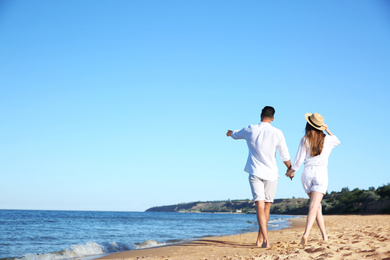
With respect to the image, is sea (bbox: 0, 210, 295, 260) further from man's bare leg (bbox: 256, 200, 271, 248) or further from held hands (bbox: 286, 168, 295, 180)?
held hands (bbox: 286, 168, 295, 180)

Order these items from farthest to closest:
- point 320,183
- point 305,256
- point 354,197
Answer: point 354,197 < point 320,183 < point 305,256

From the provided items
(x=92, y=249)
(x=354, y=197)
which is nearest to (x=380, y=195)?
(x=354, y=197)

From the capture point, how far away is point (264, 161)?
17.5 ft

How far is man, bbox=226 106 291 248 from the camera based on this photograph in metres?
5.31

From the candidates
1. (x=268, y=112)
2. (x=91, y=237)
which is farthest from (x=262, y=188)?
(x=91, y=237)

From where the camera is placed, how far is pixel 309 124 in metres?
5.20

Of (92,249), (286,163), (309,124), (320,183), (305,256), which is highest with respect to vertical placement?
(309,124)

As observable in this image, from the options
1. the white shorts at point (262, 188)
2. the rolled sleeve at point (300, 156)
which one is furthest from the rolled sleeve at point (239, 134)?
the rolled sleeve at point (300, 156)

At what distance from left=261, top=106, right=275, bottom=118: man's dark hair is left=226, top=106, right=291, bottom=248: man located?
15 mm

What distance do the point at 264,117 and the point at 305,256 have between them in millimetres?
2158

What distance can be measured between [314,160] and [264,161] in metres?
0.72

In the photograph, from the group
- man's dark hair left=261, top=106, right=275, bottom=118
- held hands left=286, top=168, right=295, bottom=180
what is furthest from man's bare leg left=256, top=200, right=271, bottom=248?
man's dark hair left=261, top=106, right=275, bottom=118

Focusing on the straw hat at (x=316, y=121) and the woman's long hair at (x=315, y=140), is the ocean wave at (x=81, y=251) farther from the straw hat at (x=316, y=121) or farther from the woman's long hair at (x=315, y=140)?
the straw hat at (x=316, y=121)

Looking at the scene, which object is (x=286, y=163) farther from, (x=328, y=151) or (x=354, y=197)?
(x=354, y=197)
